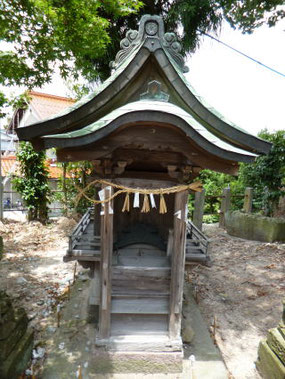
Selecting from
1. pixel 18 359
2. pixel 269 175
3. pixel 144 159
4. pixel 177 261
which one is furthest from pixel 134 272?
pixel 269 175

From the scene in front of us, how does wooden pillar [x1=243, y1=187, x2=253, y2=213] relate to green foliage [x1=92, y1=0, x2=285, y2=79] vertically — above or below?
below

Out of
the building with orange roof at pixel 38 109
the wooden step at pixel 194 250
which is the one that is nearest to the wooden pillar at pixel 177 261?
the wooden step at pixel 194 250

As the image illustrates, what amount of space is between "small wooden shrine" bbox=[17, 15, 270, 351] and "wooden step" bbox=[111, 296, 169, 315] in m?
0.01

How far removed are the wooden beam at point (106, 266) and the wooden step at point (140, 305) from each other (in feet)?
0.50

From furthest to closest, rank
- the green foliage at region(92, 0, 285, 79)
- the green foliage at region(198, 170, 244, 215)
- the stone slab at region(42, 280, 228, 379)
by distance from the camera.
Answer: the green foliage at region(198, 170, 244, 215)
the green foliage at region(92, 0, 285, 79)
the stone slab at region(42, 280, 228, 379)

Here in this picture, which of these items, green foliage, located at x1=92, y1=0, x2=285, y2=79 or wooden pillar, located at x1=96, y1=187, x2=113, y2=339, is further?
green foliage, located at x1=92, y1=0, x2=285, y2=79

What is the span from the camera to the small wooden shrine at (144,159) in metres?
2.75

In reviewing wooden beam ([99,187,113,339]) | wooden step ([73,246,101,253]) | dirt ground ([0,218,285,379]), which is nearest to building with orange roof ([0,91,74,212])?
dirt ground ([0,218,285,379])

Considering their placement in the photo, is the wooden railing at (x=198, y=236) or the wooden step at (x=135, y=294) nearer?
the wooden step at (x=135, y=294)

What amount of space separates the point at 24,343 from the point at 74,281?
2.41m

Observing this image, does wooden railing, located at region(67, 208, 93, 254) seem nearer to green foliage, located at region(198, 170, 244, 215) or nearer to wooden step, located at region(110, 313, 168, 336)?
wooden step, located at region(110, 313, 168, 336)

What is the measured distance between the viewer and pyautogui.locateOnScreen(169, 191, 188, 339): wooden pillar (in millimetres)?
3150

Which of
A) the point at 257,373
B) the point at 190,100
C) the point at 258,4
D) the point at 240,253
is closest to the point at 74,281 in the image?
the point at 257,373

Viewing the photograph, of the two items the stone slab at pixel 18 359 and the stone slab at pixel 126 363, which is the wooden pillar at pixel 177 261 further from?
the stone slab at pixel 18 359
